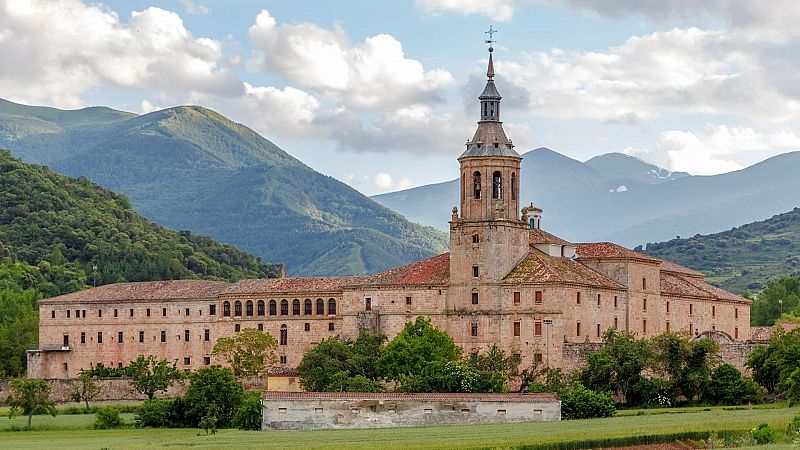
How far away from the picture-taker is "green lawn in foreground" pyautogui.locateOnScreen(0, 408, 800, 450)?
7494 cm

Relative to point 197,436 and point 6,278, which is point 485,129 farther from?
point 6,278

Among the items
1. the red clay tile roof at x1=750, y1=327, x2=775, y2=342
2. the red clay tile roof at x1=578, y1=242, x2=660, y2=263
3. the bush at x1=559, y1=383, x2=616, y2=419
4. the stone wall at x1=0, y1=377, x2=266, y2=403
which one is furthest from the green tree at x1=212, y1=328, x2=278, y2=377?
the red clay tile roof at x1=750, y1=327, x2=775, y2=342

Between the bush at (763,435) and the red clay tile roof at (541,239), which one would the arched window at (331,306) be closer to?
the red clay tile roof at (541,239)

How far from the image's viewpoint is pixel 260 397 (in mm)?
92938

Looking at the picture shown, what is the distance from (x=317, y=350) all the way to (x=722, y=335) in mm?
28935

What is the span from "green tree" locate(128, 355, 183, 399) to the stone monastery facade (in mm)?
8990

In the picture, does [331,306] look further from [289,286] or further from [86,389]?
[86,389]

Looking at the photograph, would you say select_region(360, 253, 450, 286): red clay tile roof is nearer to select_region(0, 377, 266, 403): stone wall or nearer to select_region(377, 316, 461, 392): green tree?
select_region(377, 316, 461, 392): green tree

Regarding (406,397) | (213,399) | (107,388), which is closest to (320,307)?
(107,388)

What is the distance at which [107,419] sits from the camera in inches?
3750

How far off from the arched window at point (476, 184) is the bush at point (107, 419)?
107ft

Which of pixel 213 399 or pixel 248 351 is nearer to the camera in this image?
pixel 213 399

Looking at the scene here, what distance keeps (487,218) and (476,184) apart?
2.70m

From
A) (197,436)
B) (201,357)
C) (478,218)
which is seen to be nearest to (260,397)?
(197,436)
